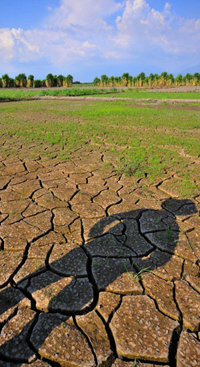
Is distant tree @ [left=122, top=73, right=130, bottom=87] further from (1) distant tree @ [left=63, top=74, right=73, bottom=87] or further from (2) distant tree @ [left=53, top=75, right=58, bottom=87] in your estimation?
(2) distant tree @ [left=53, top=75, right=58, bottom=87]

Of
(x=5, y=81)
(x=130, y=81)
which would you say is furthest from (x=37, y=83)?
(x=130, y=81)

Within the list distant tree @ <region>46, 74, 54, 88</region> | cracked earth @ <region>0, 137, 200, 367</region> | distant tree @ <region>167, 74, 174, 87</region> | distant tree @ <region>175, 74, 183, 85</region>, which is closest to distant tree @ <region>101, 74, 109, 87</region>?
distant tree @ <region>46, 74, 54, 88</region>

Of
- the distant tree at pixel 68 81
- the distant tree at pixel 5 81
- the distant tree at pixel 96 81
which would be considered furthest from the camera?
the distant tree at pixel 96 81

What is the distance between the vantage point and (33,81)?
3459cm

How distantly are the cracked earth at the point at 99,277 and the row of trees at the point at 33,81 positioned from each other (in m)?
35.2

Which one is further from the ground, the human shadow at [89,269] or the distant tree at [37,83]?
the distant tree at [37,83]

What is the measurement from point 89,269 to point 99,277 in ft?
0.41

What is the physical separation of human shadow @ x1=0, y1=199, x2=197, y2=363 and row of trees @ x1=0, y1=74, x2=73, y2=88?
36.0 meters

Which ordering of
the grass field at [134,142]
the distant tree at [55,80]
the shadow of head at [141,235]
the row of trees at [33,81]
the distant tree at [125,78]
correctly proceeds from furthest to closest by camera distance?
the distant tree at [125,78], the distant tree at [55,80], the row of trees at [33,81], the grass field at [134,142], the shadow of head at [141,235]

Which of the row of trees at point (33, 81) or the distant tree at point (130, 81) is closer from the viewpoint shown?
the row of trees at point (33, 81)

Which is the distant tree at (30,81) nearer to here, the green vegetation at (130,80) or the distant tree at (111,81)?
the green vegetation at (130,80)

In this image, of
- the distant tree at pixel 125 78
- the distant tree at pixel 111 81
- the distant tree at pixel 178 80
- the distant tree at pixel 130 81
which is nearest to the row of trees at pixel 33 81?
the distant tree at pixel 111 81

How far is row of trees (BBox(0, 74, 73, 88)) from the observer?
3356 cm

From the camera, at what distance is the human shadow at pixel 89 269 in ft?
5.09
